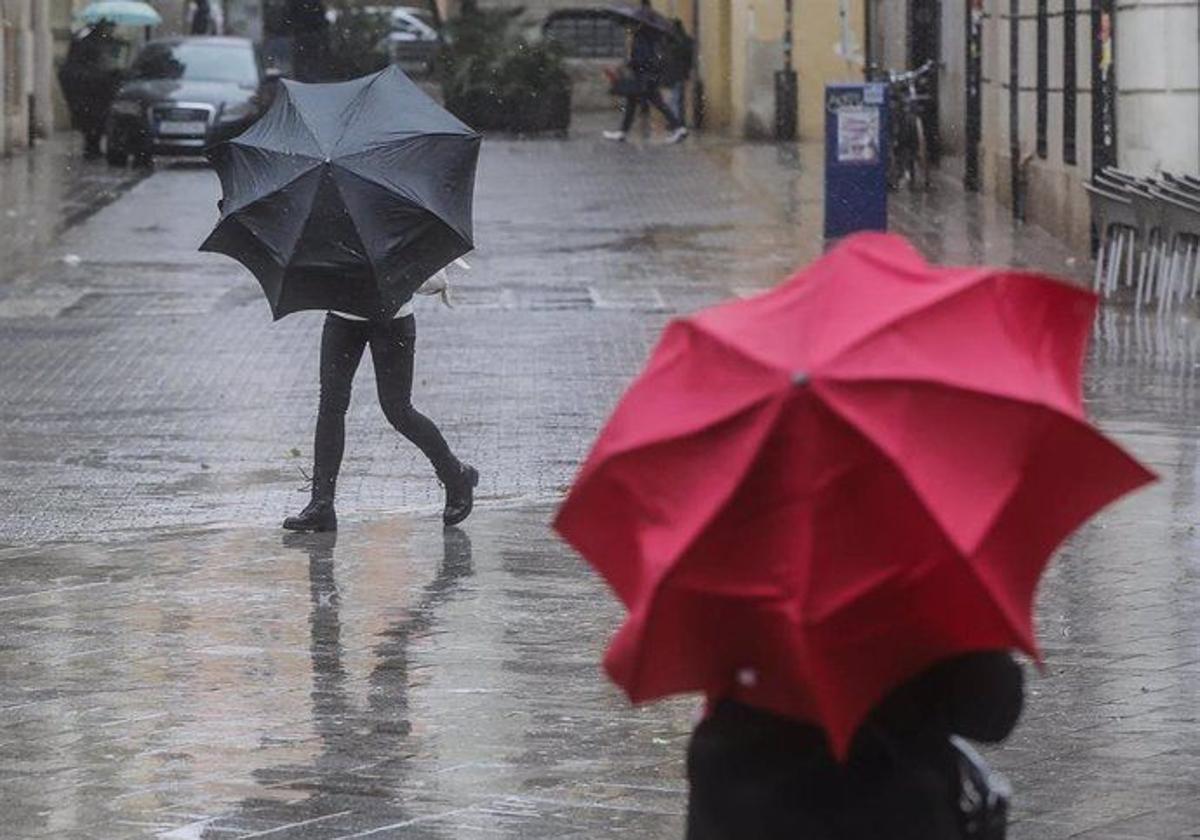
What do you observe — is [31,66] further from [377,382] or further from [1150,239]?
[377,382]

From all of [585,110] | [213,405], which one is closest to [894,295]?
[213,405]

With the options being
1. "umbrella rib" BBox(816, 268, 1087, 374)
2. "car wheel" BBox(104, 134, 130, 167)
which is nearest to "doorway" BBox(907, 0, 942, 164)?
"car wheel" BBox(104, 134, 130, 167)

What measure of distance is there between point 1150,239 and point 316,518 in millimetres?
9273

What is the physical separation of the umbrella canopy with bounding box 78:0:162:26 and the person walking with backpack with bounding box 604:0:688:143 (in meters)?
7.24

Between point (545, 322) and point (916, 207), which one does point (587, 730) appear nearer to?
point (545, 322)

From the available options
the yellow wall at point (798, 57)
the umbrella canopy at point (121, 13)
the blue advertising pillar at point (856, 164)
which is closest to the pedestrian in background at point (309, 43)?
the umbrella canopy at point (121, 13)

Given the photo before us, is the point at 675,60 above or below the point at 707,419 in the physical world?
above

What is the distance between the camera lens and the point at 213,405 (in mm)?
13844

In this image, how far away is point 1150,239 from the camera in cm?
1806

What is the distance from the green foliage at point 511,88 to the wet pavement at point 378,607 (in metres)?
Result: 22.0

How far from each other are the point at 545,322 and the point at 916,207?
10.1 metres

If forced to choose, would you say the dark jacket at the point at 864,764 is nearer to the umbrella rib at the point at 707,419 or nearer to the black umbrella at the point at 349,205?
the umbrella rib at the point at 707,419

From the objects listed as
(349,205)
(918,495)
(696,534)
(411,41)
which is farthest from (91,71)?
(918,495)

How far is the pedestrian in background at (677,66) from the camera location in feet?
135
